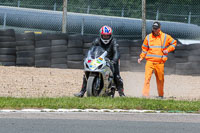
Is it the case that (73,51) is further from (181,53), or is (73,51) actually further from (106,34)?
(106,34)

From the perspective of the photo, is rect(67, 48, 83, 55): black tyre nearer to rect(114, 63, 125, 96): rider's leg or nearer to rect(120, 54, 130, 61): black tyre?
rect(120, 54, 130, 61): black tyre

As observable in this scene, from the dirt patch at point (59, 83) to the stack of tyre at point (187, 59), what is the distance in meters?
0.32

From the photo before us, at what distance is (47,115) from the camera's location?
750 centimetres

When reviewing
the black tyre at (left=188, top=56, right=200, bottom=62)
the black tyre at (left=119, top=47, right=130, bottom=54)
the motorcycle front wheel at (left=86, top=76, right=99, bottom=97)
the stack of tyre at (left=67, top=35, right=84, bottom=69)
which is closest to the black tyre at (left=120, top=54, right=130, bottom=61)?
the black tyre at (left=119, top=47, right=130, bottom=54)

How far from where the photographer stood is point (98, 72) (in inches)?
386

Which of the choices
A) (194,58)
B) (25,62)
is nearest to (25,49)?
(25,62)

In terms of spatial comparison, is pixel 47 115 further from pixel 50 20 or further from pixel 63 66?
pixel 50 20

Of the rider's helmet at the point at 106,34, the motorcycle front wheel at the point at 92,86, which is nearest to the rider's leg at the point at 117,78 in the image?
the rider's helmet at the point at 106,34

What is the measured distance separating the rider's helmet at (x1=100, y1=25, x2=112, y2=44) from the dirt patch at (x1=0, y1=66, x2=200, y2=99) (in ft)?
6.00

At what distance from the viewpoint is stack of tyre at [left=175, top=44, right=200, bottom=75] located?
1678 cm

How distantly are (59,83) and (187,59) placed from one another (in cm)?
524

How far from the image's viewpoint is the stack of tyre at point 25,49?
16234 mm

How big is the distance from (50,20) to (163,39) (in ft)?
36.8

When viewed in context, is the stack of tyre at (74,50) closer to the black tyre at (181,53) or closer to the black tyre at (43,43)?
the black tyre at (43,43)
